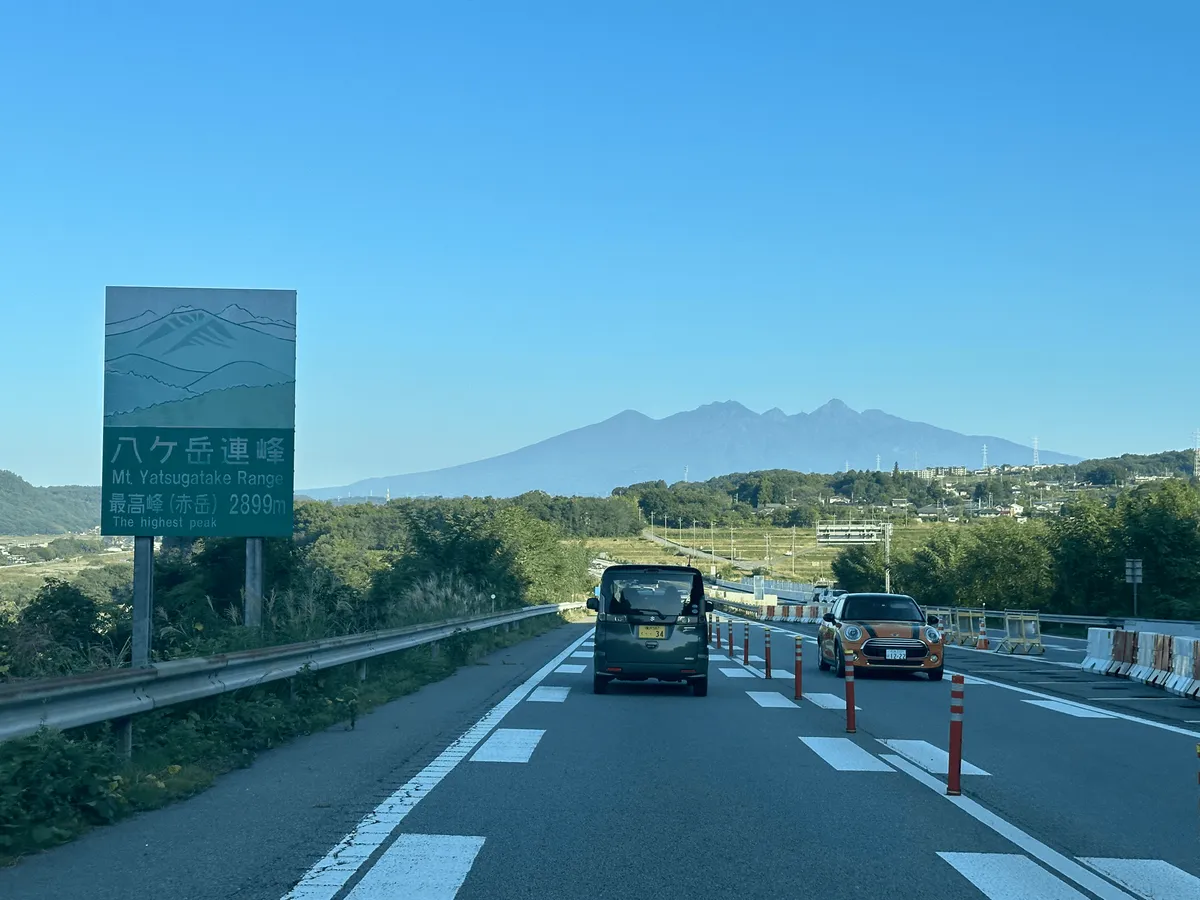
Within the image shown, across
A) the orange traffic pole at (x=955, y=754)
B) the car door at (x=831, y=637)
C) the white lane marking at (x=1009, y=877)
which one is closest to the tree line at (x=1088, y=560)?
the car door at (x=831, y=637)

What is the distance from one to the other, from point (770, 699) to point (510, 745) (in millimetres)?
7313

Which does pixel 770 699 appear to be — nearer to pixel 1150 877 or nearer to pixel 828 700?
pixel 828 700

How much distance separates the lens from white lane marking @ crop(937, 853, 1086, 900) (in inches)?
276

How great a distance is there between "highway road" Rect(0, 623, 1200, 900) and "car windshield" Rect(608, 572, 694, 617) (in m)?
3.10

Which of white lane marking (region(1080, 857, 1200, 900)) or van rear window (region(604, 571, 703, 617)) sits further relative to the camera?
van rear window (region(604, 571, 703, 617))

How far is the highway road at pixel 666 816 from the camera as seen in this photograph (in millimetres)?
7098

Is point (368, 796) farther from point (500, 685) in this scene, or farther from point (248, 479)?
point (500, 685)

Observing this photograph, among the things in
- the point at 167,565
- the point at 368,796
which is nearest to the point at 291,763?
the point at 368,796

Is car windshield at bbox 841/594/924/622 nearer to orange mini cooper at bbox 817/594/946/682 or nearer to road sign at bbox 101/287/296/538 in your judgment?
orange mini cooper at bbox 817/594/946/682

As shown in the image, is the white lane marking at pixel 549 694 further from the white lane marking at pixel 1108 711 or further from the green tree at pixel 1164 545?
the green tree at pixel 1164 545

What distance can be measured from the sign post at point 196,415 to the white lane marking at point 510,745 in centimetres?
356

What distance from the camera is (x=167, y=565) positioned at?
34.0 m

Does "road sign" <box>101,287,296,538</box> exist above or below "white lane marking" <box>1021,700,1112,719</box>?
above

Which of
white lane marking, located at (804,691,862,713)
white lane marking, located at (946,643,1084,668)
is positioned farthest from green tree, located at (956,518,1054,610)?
white lane marking, located at (804,691,862,713)
